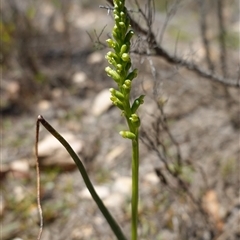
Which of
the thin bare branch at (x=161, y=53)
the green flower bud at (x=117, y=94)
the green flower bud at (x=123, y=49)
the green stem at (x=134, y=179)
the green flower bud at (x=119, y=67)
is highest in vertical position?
the thin bare branch at (x=161, y=53)

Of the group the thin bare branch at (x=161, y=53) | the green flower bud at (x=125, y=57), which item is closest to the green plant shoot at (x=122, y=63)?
the green flower bud at (x=125, y=57)

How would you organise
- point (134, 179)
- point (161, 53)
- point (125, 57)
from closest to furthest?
point (125, 57)
point (134, 179)
point (161, 53)

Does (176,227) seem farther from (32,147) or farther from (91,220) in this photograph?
(32,147)

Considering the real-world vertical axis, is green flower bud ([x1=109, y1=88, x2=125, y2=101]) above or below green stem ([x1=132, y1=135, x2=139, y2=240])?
above

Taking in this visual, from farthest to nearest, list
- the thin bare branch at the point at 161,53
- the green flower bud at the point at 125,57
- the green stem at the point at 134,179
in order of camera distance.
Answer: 1. the thin bare branch at the point at 161,53
2. the green stem at the point at 134,179
3. the green flower bud at the point at 125,57

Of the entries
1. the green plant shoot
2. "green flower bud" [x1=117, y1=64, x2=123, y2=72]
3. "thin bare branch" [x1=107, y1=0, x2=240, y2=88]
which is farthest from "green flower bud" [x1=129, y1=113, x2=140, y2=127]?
"thin bare branch" [x1=107, y1=0, x2=240, y2=88]

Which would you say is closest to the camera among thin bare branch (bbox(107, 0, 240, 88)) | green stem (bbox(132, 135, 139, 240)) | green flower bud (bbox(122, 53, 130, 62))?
green flower bud (bbox(122, 53, 130, 62))

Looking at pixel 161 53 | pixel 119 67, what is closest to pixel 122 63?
pixel 119 67

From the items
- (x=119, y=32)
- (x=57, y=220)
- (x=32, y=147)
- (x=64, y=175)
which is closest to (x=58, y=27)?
(x=32, y=147)

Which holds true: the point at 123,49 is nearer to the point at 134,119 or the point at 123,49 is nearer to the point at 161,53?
the point at 134,119

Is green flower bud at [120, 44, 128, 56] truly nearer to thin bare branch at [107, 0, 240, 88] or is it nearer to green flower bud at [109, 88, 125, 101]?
green flower bud at [109, 88, 125, 101]

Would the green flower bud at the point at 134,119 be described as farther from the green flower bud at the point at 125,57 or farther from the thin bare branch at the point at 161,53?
the thin bare branch at the point at 161,53

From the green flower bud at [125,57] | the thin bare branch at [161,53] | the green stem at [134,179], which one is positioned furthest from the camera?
the thin bare branch at [161,53]
